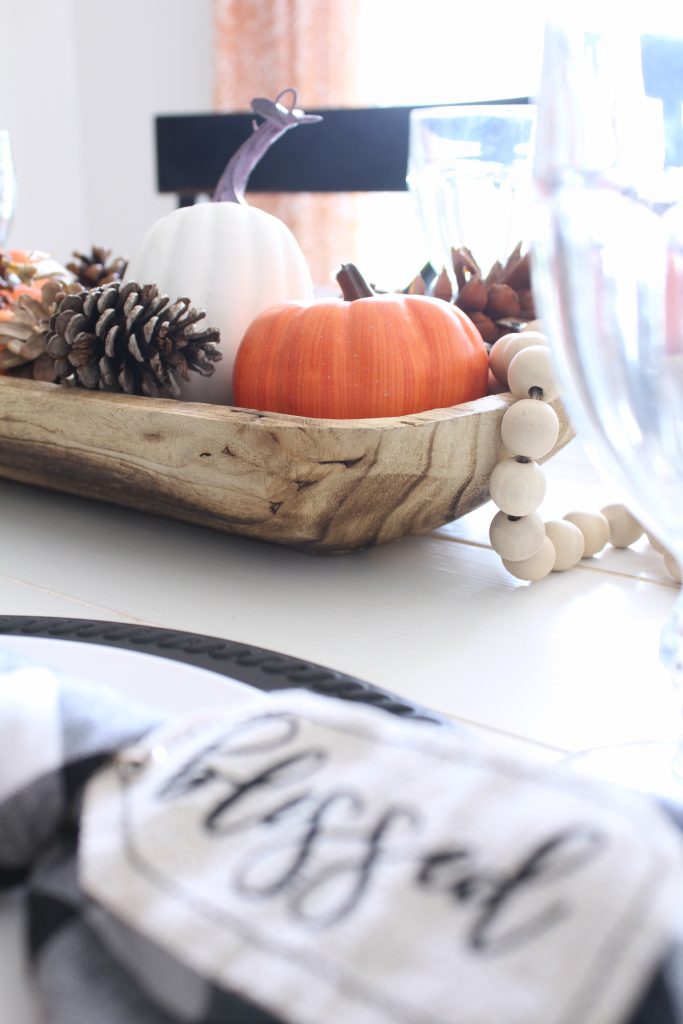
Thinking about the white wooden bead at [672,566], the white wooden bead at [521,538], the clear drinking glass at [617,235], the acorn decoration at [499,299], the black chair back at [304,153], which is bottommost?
the white wooden bead at [672,566]

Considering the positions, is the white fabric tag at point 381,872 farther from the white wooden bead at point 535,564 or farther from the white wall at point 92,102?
the white wall at point 92,102

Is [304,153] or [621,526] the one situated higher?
[304,153]

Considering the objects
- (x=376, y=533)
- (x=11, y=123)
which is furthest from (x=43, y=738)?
(x=11, y=123)

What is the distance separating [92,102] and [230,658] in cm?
331

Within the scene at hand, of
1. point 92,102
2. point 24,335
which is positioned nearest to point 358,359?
point 24,335

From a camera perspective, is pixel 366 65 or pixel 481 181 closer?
pixel 481 181

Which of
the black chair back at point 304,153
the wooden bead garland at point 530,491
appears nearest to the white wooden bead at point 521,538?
the wooden bead garland at point 530,491

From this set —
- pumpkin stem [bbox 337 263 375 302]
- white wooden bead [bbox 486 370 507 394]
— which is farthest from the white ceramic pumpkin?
white wooden bead [bbox 486 370 507 394]

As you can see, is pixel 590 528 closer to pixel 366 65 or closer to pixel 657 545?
pixel 657 545

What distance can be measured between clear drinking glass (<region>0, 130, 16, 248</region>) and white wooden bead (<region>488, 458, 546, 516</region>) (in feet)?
2.06

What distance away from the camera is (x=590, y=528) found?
488 millimetres

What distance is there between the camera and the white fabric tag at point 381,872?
132 millimetres

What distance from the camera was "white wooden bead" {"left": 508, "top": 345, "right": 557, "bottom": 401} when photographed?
0.47 metres

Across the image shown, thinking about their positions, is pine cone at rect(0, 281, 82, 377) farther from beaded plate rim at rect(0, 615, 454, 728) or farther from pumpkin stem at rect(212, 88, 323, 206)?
beaded plate rim at rect(0, 615, 454, 728)
